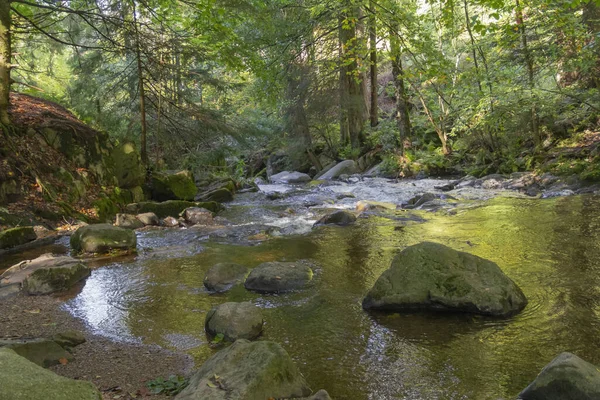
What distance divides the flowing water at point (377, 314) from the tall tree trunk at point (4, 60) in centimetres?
413

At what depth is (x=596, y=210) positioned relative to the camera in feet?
28.7

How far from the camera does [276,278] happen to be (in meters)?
5.46

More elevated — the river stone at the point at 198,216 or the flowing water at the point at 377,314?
the river stone at the point at 198,216

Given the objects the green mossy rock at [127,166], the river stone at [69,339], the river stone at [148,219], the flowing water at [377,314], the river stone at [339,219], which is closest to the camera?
the flowing water at [377,314]

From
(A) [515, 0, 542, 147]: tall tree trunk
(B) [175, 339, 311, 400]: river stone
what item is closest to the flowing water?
(B) [175, 339, 311, 400]: river stone

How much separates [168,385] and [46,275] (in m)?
3.27

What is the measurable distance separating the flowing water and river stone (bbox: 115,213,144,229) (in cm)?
109

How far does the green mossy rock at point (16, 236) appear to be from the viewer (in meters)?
7.60

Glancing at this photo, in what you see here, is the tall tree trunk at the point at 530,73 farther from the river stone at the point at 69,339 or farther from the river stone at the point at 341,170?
the river stone at the point at 69,339

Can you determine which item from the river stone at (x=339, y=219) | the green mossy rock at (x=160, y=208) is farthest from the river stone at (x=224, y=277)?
the green mossy rock at (x=160, y=208)

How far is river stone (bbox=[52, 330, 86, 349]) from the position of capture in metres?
3.79

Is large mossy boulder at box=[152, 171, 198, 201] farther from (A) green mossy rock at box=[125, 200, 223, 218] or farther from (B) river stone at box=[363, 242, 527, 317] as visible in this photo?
(B) river stone at box=[363, 242, 527, 317]

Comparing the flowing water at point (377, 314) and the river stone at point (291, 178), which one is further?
the river stone at point (291, 178)

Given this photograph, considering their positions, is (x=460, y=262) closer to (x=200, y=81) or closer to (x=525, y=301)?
(x=525, y=301)
